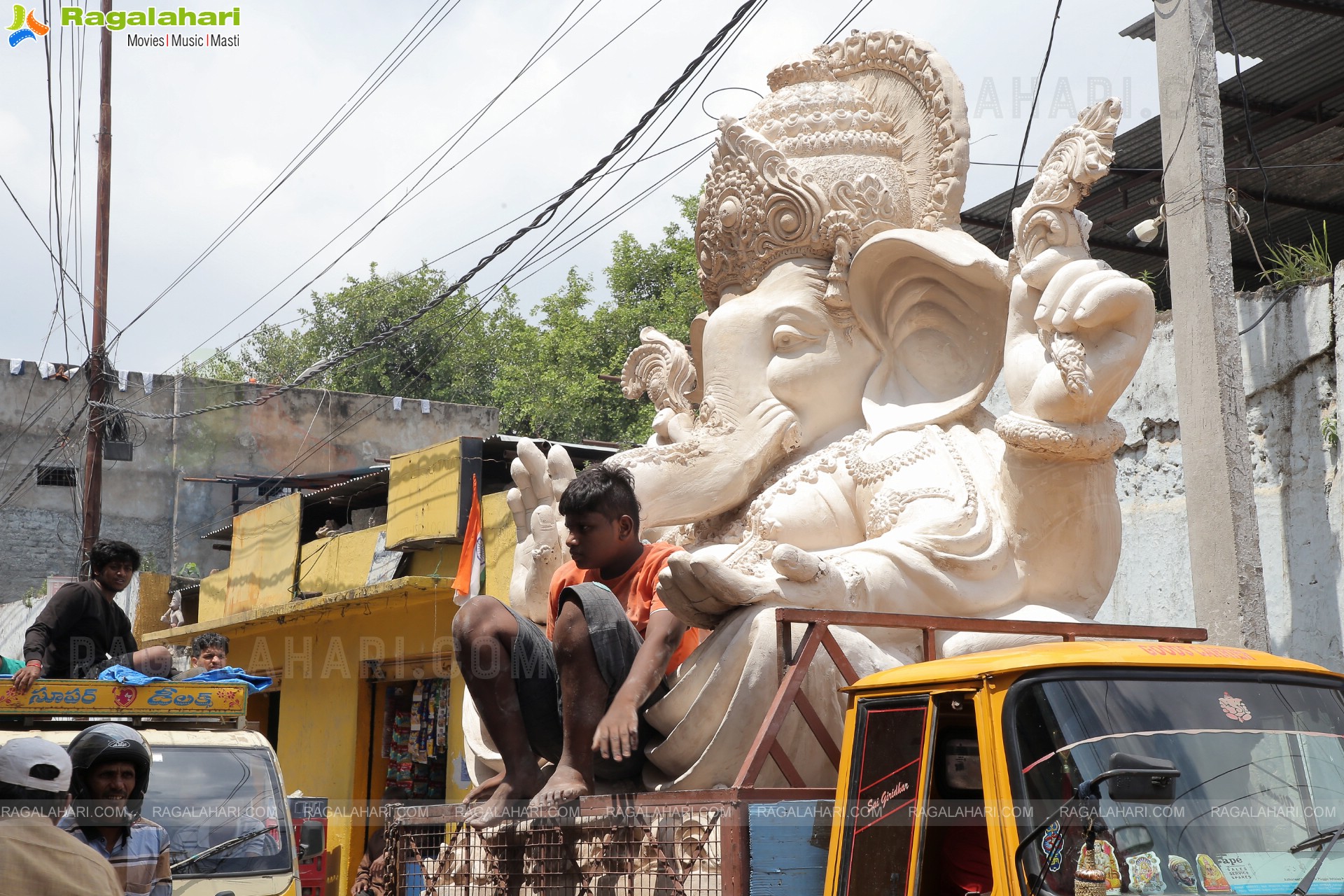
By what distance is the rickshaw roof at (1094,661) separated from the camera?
280 cm

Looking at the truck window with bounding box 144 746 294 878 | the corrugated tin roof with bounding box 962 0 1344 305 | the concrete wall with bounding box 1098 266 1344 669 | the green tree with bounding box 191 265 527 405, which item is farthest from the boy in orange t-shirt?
the green tree with bounding box 191 265 527 405

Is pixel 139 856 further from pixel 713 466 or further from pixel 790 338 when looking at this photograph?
pixel 790 338

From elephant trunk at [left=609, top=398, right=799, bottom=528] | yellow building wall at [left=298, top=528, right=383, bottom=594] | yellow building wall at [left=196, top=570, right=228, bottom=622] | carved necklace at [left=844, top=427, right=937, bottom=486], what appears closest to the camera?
carved necklace at [left=844, top=427, right=937, bottom=486]

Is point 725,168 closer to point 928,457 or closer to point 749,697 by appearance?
point 928,457

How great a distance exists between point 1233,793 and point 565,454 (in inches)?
112

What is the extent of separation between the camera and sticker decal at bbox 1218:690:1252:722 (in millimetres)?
2855

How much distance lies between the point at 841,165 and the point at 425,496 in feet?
27.6

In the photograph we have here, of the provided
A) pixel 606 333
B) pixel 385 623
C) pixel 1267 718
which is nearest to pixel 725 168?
pixel 1267 718

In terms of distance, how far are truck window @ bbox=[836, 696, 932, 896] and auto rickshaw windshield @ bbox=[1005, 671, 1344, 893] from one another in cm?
33

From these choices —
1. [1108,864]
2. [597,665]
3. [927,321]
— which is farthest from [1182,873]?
[927,321]

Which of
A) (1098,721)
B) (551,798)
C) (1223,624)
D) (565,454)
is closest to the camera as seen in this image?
(1098,721)

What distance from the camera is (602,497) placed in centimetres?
410

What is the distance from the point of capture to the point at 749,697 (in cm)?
375

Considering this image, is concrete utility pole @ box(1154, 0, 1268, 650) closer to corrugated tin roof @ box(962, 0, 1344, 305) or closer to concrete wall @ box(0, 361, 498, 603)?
corrugated tin roof @ box(962, 0, 1344, 305)
